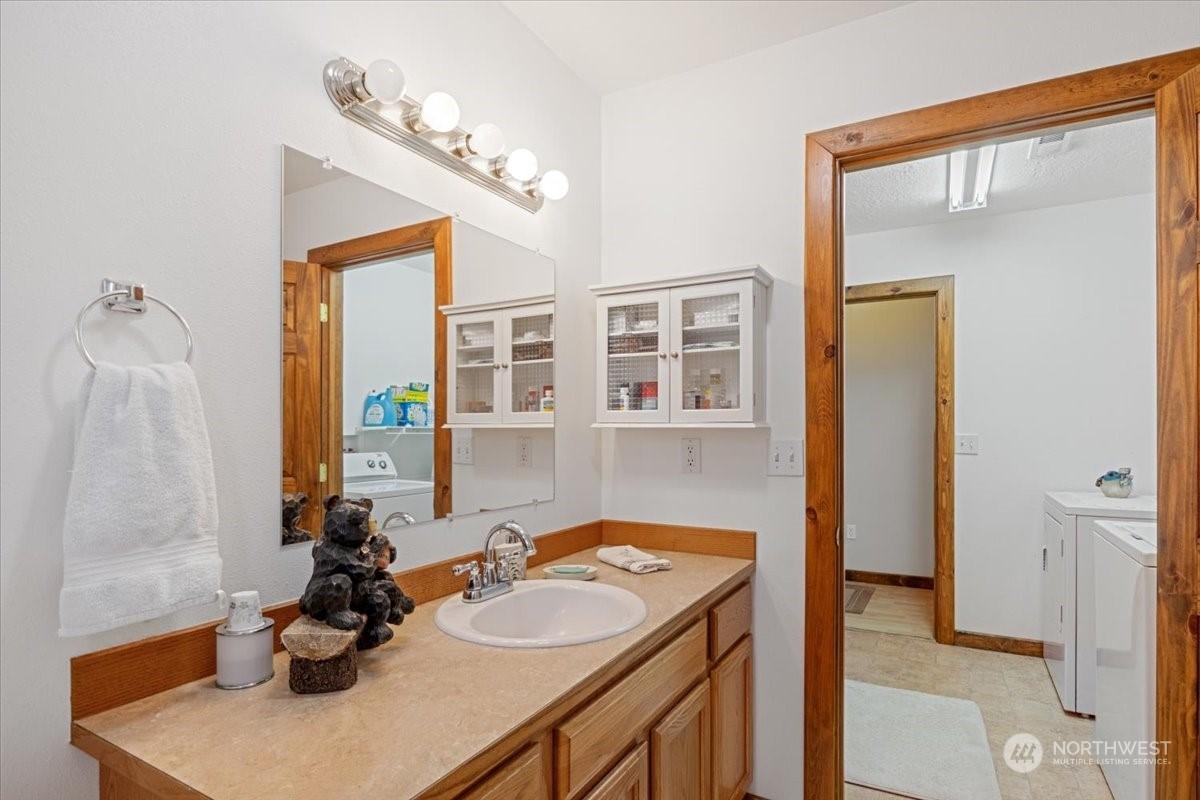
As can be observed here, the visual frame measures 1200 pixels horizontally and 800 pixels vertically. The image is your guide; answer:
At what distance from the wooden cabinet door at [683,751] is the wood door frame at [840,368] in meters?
0.47

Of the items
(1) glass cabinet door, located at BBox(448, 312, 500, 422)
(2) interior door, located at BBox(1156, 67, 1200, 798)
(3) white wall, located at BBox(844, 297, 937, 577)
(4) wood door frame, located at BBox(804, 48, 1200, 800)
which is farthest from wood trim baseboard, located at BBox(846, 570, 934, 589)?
(1) glass cabinet door, located at BBox(448, 312, 500, 422)

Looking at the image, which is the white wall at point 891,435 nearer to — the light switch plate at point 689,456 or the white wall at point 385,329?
the light switch plate at point 689,456

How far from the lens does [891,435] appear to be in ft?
15.0

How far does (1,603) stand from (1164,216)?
96.4 inches

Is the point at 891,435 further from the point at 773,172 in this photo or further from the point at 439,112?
the point at 439,112

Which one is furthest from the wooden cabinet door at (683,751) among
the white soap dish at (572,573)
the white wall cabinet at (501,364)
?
the white wall cabinet at (501,364)

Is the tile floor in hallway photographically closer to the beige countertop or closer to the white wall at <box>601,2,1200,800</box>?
the white wall at <box>601,2,1200,800</box>

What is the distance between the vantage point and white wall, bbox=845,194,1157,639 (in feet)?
10.7

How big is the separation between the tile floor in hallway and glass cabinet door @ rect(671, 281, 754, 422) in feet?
4.60

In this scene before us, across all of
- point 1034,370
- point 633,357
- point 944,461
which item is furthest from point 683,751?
point 1034,370

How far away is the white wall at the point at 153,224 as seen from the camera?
93 cm

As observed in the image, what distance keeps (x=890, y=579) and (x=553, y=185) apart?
3.93 metres

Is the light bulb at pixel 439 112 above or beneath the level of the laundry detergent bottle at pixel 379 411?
above

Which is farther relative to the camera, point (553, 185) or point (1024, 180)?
point (1024, 180)
